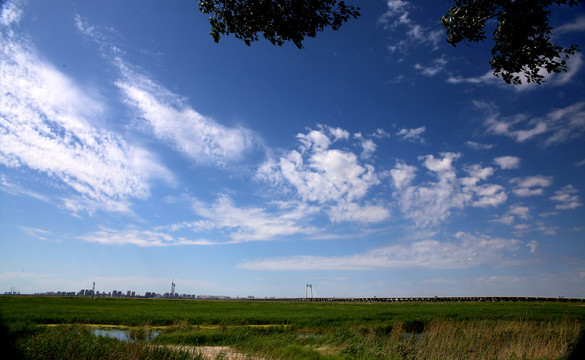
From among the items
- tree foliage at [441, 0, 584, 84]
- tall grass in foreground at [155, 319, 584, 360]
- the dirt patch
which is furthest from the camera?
tall grass in foreground at [155, 319, 584, 360]

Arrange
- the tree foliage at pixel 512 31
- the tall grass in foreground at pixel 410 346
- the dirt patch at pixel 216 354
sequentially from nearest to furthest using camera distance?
the tree foliage at pixel 512 31
the dirt patch at pixel 216 354
the tall grass in foreground at pixel 410 346

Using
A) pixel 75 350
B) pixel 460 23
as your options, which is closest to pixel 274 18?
pixel 460 23

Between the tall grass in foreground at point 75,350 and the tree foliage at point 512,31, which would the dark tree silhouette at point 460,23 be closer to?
the tree foliage at point 512,31

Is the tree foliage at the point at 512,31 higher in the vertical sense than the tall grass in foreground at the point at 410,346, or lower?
higher

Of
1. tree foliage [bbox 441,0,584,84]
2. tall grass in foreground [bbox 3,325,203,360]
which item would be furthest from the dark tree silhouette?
tall grass in foreground [bbox 3,325,203,360]

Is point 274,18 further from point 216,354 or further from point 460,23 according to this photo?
point 216,354

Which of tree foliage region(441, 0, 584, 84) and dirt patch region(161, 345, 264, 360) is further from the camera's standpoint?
dirt patch region(161, 345, 264, 360)

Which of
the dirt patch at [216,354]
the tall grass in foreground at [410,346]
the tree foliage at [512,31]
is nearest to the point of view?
the tree foliage at [512,31]

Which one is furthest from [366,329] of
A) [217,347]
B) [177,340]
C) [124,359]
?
[124,359]

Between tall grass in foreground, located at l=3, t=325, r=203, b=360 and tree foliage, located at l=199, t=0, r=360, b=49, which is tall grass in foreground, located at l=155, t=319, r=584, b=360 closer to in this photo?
tall grass in foreground, located at l=3, t=325, r=203, b=360

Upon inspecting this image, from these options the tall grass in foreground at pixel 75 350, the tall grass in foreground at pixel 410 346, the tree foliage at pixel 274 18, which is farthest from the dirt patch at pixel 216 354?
the tree foliage at pixel 274 18

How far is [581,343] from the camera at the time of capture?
16.0m

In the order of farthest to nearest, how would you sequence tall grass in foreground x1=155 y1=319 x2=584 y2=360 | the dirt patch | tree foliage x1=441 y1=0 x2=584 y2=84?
tall grass in foreground x1=155 y1=319 x2=584 y2=360 < the dirt patch < tree foliage x1=441 y1=0 x2=584 y2=84

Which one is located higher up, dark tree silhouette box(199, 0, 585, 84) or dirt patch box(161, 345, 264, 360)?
dark tree silhouette box(199, 0, 585, 84)
